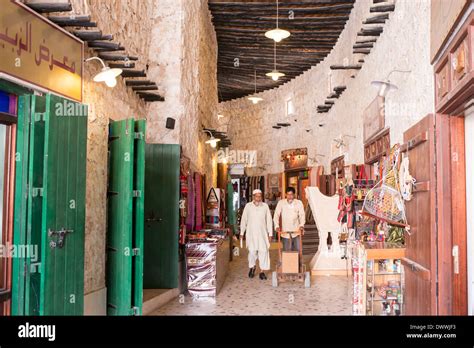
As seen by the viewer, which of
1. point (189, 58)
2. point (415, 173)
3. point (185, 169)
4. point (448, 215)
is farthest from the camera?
point (189, 58)

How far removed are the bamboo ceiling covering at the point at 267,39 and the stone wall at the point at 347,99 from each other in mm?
311

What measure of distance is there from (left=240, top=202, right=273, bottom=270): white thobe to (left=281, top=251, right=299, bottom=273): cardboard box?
0.69m

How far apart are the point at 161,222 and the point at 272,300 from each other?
6.08ft

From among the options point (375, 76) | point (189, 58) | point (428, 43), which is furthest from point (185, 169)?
point (428, 43)

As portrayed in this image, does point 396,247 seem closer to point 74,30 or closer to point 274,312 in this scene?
point 274,312

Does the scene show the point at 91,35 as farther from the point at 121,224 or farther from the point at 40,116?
the point at 121,224

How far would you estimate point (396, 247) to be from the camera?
A: 401 centimetres

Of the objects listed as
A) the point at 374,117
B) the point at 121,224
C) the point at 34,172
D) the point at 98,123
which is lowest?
the point at 121,224

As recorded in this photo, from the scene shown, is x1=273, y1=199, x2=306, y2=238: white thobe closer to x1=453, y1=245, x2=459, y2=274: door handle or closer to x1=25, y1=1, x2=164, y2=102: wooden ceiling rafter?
x1=25, y1=1, x2=164, y2=102: wooden ceiling rafter

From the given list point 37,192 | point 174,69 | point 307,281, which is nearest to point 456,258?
point 37,192

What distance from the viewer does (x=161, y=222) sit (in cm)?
633

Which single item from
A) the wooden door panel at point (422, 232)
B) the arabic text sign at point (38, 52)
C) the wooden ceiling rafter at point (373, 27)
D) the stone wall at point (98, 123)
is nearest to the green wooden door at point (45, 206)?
the arabic text sign at point (38, 52)

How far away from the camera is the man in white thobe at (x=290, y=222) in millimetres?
7504

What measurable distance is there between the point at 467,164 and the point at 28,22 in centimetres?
336
